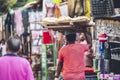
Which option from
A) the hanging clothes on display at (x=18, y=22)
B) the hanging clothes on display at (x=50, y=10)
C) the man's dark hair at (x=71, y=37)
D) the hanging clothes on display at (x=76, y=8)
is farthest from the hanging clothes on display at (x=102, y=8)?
the hanging clothes on display at (x=18, y=22)

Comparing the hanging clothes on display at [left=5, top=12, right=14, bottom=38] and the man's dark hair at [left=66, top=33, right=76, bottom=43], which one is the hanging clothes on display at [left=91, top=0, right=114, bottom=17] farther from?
the hanging clothes on display at [left=5, top=12, right=14, bottom=38]

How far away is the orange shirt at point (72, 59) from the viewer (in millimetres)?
8312

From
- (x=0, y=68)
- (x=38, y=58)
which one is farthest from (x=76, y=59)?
(x=38, y=58)

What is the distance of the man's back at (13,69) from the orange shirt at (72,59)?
2003 mm

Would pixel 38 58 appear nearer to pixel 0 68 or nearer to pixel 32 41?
pixel 32 41

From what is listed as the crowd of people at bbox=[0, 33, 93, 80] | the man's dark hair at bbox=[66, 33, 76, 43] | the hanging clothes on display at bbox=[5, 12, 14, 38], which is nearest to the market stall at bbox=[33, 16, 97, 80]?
the crowd of people at bbox=[0, 33, 93, 80]

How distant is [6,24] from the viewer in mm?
17141

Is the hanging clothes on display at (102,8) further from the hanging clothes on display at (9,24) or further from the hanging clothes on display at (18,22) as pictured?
the hanging clothes on display at (9,24)

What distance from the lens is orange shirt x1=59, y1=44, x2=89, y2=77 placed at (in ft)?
27.3

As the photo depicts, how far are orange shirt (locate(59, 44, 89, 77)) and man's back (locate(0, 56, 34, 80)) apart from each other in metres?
2.00

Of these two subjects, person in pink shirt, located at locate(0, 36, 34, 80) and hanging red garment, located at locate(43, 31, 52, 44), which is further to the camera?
hanging red garment, located at locate(43, 31, 52, 44)

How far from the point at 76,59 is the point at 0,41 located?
10339 millimetres

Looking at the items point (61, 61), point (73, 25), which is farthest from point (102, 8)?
point (61, 61)

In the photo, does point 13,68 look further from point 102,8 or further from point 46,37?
point 46,37
